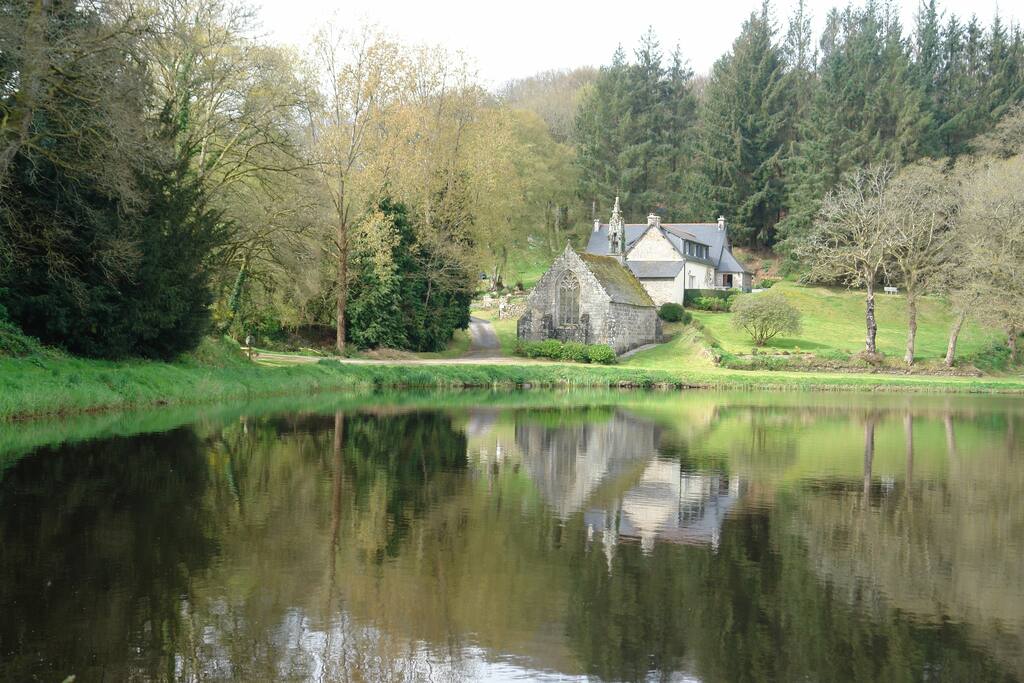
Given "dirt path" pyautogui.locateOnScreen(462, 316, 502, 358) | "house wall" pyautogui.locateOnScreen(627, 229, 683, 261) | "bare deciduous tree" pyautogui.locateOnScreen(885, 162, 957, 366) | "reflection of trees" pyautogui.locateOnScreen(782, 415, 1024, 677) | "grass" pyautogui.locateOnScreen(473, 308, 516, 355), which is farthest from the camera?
"house wall" pyautogui.locateOnScreen(627, 229, 683, 261)

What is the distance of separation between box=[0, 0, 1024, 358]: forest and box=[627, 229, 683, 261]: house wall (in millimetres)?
9144

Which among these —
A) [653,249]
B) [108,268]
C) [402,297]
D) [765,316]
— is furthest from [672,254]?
[108,268]

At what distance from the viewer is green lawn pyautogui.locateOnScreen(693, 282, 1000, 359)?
5344 centimetres

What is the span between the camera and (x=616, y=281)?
2132 inches

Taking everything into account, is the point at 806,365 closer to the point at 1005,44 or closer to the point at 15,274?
the point at 15,274

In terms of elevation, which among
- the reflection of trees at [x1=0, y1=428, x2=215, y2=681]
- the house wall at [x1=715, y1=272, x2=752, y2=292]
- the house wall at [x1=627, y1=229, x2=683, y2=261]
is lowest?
the reflection of trees at [x1=0, y1=428, x2=215, y2=681]

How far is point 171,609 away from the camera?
25.8 ft

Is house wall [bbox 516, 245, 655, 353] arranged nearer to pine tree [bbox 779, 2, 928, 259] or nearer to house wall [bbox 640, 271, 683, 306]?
house wall [bbox 640, 271, 683, 306]

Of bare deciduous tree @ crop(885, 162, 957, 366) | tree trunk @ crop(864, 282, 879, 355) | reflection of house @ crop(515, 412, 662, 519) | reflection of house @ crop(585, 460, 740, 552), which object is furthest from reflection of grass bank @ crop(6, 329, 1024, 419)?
reflection of house @ crop(585, 460, 740, 552)

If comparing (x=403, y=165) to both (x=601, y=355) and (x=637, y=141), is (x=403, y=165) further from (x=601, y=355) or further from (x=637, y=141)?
(x=637, y=141)

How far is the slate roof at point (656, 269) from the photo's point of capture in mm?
62938

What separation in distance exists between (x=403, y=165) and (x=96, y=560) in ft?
133

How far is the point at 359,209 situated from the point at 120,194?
2375 cm

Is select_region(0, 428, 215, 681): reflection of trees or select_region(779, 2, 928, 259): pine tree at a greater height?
select_region(779, 2, 928, 259): pine tree
